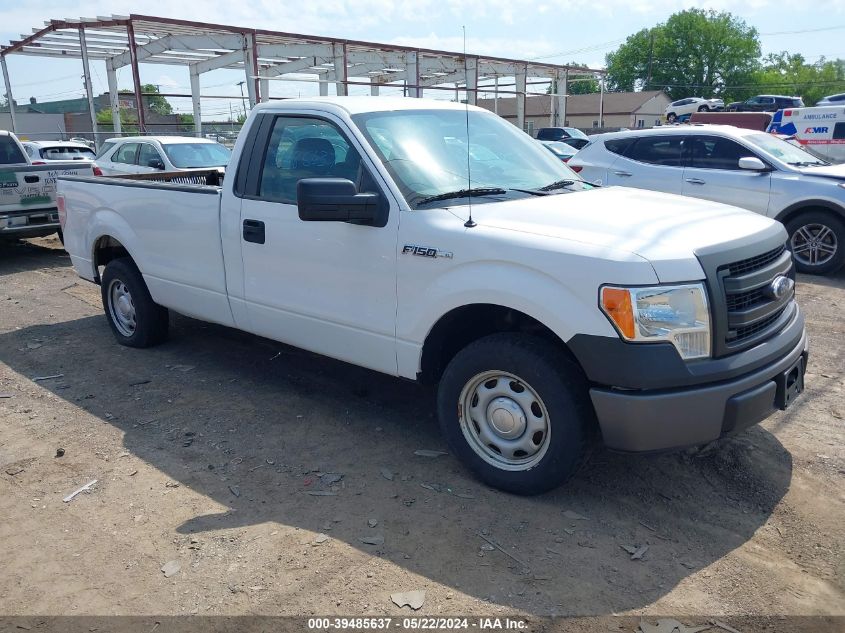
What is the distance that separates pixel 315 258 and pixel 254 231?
0.61 metres

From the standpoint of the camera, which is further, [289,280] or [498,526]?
[289,280]

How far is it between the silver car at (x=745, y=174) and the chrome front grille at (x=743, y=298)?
19.0 ft

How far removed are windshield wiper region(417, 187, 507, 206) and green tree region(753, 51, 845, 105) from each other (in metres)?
88.7

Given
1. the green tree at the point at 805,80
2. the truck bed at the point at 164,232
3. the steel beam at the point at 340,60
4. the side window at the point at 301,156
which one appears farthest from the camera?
the green tree at the point at 805,80

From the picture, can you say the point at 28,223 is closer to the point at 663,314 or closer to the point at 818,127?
the point at 663,314

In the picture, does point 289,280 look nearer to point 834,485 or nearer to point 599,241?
point 599,241

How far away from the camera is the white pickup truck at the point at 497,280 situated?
3213 mm

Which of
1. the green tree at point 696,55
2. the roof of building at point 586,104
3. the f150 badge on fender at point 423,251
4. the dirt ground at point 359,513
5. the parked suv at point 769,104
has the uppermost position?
the green tree at point 696,55

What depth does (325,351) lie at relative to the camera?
4.54 meters

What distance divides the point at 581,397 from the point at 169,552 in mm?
2063

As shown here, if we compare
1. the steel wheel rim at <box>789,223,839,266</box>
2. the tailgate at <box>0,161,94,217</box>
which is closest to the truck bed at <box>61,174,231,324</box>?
the tailgate at <box>0,161,94,217</box>

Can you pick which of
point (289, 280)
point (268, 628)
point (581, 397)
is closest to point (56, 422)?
point (289, 280)

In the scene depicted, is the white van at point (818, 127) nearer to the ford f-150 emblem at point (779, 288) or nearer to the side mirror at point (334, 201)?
the ford f-150 emblem at point (779, 288)

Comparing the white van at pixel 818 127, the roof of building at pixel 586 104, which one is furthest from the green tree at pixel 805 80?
the white van at pixel 818 127
